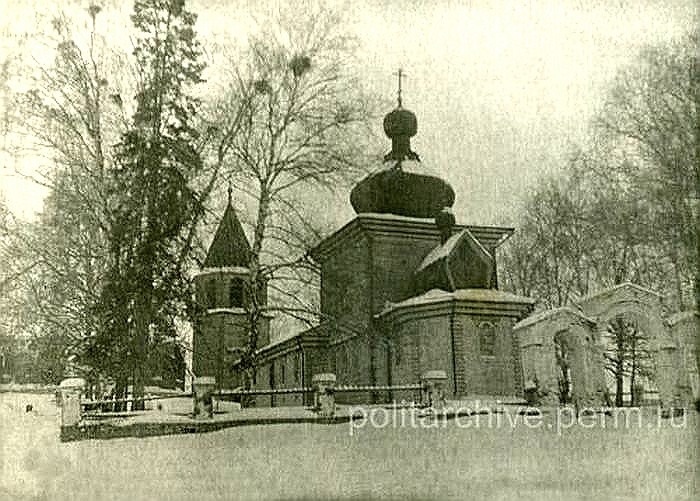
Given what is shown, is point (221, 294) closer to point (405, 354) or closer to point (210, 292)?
point (210, 292)

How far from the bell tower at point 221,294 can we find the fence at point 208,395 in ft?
1.55

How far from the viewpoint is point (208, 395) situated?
494cm

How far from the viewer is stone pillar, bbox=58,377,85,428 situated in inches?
166

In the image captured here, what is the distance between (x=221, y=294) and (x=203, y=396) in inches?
55.9

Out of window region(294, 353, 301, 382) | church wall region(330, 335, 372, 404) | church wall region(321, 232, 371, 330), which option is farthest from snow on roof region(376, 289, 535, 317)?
window region(294, 353, 301, 382)

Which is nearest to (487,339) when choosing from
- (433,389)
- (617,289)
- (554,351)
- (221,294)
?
(554,351)

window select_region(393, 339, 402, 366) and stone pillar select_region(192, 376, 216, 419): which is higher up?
window select_region(393, 339, 402, 366)

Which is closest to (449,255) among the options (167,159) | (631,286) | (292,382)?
(292,382)

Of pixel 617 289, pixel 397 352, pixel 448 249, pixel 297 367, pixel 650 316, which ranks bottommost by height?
pixel 297 367

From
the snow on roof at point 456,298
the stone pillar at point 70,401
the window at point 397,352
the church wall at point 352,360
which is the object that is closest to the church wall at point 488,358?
the snow on roof at point 456,298

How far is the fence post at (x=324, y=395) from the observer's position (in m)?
4.73

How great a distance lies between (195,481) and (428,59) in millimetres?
2441

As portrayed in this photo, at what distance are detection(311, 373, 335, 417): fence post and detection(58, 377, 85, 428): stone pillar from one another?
1.36m

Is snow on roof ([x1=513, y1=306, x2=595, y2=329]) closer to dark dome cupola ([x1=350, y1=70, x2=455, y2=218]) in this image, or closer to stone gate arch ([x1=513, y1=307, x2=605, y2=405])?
stone gate arch ([x1=513, y1=307, x2=605, y2=405])
